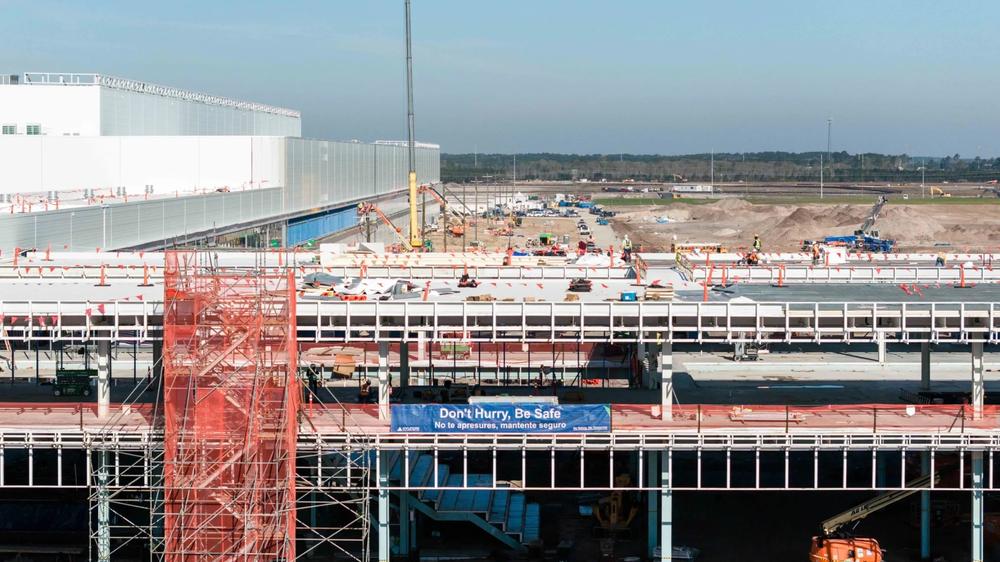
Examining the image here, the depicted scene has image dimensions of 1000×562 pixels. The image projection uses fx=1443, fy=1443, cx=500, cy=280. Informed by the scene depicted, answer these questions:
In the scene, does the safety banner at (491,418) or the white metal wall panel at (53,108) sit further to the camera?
the white metal wall panel at (53,108)

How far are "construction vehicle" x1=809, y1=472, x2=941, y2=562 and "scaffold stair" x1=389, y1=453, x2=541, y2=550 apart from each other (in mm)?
8408

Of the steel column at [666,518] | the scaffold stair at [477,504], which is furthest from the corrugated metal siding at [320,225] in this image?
the steel column at [666,518]

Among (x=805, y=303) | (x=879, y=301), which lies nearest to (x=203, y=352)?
(x=805, y=303)

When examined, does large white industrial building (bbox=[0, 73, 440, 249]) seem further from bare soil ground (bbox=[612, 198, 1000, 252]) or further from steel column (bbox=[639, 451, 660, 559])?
bare soil ground (bbox=[612, 198, 1000, 252])

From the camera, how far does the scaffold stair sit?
43.3 meters

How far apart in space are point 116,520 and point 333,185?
313ft

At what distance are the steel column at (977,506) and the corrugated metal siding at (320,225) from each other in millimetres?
79690

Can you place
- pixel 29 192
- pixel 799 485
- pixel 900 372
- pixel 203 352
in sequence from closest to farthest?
pixel 203 352 → pixel 799 485 → pixel 900 372 → pixel 29 192

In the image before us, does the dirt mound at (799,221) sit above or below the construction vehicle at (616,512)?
above

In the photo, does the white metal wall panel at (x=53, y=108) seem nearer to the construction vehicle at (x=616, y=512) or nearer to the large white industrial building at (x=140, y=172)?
the large white industrial building at (x=140, y=172)

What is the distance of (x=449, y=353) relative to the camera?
67000 mm

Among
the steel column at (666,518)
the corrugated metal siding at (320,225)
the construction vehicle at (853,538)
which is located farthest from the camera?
the corrugated metal siding at (320,225)

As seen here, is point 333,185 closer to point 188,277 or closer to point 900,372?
point 900,372

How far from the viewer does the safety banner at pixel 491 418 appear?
40.6 meters
